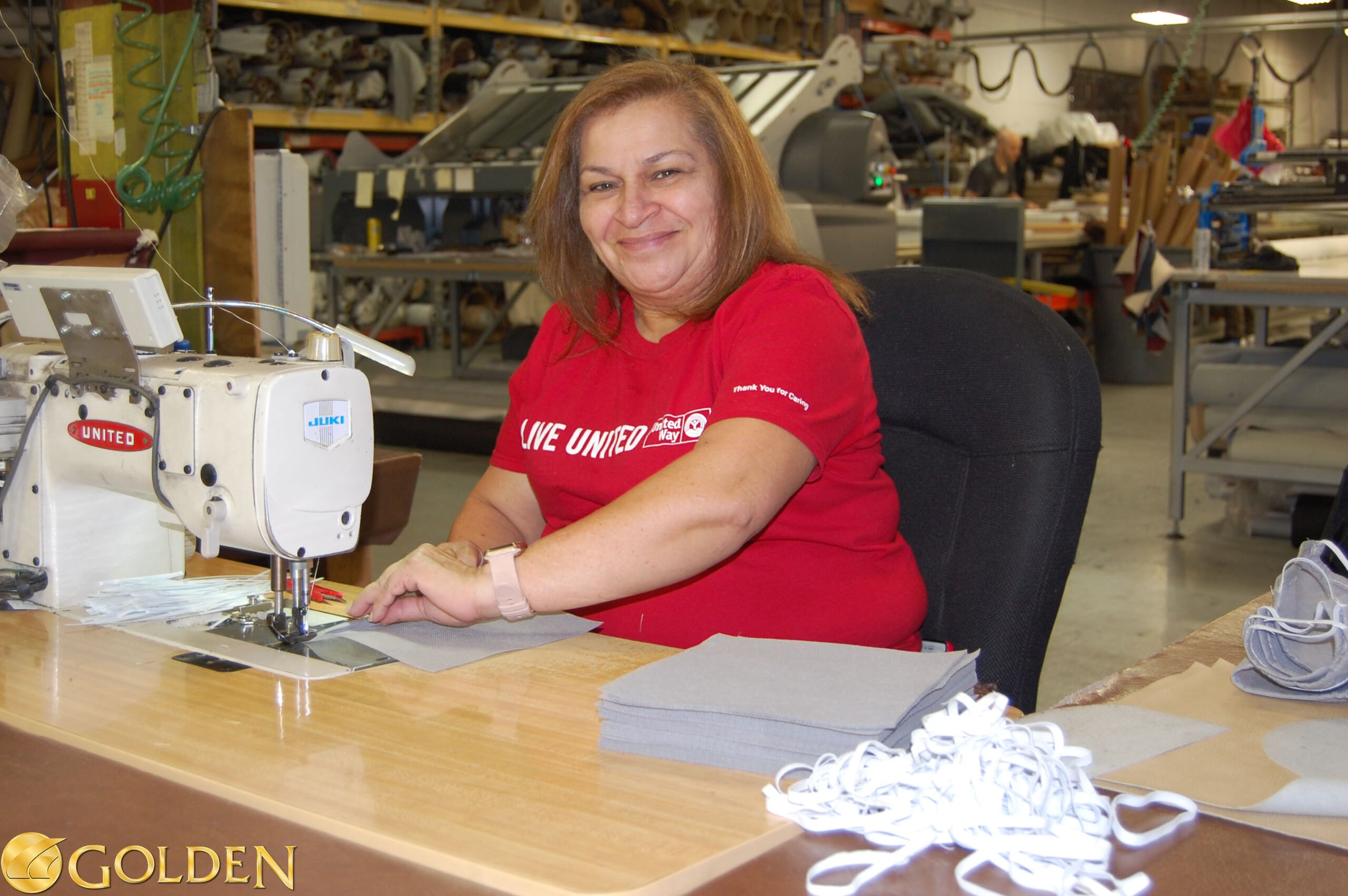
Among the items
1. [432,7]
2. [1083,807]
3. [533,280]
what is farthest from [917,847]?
[432,7]

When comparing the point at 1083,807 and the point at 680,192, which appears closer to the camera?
the point at 1083,807

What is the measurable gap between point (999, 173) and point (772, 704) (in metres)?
8.33

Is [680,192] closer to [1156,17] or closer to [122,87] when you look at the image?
[122,87]

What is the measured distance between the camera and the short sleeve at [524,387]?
1.62 metres

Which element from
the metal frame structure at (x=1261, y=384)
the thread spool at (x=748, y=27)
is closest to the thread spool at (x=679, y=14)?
the thread spool at (x=748, y=27)

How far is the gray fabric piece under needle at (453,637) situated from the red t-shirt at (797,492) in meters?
0.14

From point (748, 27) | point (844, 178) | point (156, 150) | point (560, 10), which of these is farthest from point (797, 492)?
point (748, 27)

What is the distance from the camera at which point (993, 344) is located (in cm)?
142

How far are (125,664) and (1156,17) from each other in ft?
29.7

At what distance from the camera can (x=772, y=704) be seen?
0.90m

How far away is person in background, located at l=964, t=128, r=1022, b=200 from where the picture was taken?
865 centimetres

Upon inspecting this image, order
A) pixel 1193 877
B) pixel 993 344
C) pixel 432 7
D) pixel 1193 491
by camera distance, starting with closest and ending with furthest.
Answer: pixel 1193 877 < pixel 993 344 < pixel 1193 491 < pixel 432 7

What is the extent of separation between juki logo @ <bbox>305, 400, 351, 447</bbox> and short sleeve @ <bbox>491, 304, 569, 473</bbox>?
0.41 m

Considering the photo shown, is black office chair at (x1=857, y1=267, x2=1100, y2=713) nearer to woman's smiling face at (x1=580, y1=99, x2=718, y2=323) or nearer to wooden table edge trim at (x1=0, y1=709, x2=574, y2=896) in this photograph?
woman's smiling face at (x1=580, y1=99, x2=718, y2=323)
